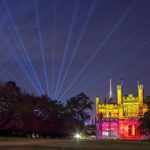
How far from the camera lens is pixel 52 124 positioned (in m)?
96.4

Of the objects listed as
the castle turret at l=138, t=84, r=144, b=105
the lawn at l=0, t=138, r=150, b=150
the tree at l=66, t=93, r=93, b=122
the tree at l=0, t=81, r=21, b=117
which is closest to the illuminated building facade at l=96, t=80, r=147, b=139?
the castle turret at l=138, t=84, r=144, b=105

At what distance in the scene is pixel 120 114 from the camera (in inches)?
6580

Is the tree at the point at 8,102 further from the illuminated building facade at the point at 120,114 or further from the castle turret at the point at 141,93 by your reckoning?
the castle turret at the point at 141,93

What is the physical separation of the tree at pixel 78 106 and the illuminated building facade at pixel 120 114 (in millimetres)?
28748

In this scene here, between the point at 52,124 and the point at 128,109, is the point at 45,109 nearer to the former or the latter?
the point at 52,124

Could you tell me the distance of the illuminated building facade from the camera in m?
160

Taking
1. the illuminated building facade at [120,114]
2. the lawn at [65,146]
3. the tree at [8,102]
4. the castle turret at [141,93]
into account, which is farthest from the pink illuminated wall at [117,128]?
the lawn at [65,146]

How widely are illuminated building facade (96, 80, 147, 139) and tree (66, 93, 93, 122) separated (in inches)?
1132

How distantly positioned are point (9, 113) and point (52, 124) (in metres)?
20.6

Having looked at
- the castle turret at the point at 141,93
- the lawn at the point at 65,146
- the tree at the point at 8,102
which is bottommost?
the lawn at the point at 65,146

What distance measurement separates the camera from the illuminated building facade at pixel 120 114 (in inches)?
6284

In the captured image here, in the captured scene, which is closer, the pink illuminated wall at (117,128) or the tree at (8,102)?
the tree at (8,102)

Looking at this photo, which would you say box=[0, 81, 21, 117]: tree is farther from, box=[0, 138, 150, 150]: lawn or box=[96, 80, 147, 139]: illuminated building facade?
box=[96, 80, 147, 139]: illuminated building facade

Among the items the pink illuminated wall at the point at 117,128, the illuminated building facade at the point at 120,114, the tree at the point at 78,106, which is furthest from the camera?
the illuminated building facade at the point at 120,114
